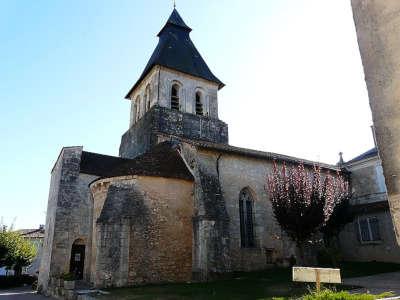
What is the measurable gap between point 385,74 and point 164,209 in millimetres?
Result: 12619

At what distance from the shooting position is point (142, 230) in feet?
45.4

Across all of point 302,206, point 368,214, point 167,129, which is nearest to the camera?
point 302,206

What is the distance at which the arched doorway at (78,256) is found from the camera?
18.4 metres

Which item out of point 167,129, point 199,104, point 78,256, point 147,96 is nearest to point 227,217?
point 167,129

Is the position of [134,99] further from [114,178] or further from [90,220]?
[114,178]

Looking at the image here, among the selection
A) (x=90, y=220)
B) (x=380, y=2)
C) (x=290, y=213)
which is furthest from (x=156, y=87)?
(x=380, y=2)

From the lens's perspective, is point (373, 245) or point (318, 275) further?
point (373, 245)

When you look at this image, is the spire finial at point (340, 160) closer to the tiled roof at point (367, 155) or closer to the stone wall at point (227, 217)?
the tiled roof at point (367, 155)

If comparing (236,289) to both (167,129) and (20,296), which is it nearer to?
(20,296)

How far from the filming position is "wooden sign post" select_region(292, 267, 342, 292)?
675 cm


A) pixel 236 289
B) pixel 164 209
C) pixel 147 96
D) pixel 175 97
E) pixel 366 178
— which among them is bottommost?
pixel 236 289

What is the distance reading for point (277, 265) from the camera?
16.4 m

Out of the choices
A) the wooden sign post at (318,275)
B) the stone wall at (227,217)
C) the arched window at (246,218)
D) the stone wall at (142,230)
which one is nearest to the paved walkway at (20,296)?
the stone wall at (142,230)

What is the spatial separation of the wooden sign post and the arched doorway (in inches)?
576
